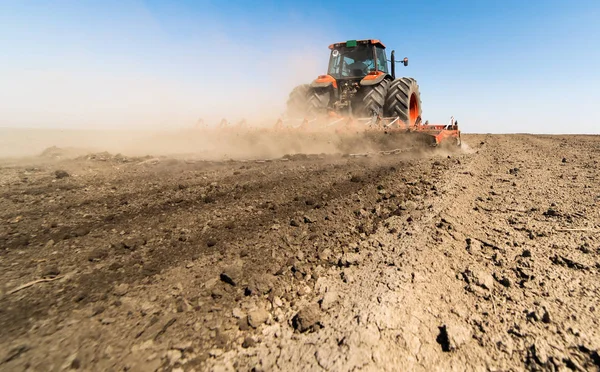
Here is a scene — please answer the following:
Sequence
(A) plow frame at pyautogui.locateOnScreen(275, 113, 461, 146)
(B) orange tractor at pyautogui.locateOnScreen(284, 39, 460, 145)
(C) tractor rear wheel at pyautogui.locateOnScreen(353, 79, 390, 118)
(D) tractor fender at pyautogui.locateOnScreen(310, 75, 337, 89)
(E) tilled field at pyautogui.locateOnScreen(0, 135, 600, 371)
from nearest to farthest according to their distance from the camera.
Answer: (E) tilled field at pyautogui.locateOnScreen(0, 135, 600, 371) < (A) plow frame at pyautogui.locateOnScreen(275, 113, 461, 146) < (B) orange tractor at pyautogui.locateOnScreen(284, 39, 460, 145) < (C) tractor rear wheel at pyautogui.locateOnScreen(353, 79, 390, 118) < (D) tractor fender at pyautogui.locateOnScreen(310, 75, 337, 89)

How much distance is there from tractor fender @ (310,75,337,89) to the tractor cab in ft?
1.79

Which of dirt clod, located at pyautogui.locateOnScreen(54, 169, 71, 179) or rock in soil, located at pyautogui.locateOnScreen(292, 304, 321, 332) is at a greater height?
dirt clod, located at pyautogui.locateOnScreen(54, 169, 71, 179)

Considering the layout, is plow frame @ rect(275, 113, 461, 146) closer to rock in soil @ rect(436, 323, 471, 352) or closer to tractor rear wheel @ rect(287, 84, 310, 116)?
tractor rear wheel @ rect(287, 84, 310, 116)

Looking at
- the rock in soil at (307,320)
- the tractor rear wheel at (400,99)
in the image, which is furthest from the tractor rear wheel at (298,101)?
the rock in soil at (307,320)

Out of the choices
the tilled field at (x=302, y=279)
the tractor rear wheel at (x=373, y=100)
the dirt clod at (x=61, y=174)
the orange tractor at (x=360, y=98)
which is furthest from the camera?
the tractor rear wheel at (x=373, y=100)

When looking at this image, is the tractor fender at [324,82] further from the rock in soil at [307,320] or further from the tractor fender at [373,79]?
the rock in soil at [307,320]

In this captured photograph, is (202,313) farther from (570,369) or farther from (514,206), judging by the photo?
(514,206)

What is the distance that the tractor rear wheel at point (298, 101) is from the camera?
28.3 feet

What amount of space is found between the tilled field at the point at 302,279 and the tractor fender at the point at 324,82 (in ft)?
17.6

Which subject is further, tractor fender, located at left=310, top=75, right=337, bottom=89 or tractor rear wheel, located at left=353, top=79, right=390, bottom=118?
tractor fender, located at left=310, top=75, right=337, bottom=89

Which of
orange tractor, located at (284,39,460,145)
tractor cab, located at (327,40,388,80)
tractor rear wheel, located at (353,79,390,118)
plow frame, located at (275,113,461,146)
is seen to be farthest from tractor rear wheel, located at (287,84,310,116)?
tractor rear wheel, located at (353,79,390,118)

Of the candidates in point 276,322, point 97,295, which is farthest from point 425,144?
point 97,295

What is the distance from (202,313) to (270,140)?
5.27 m

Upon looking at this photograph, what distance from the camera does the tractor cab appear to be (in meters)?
8.48
